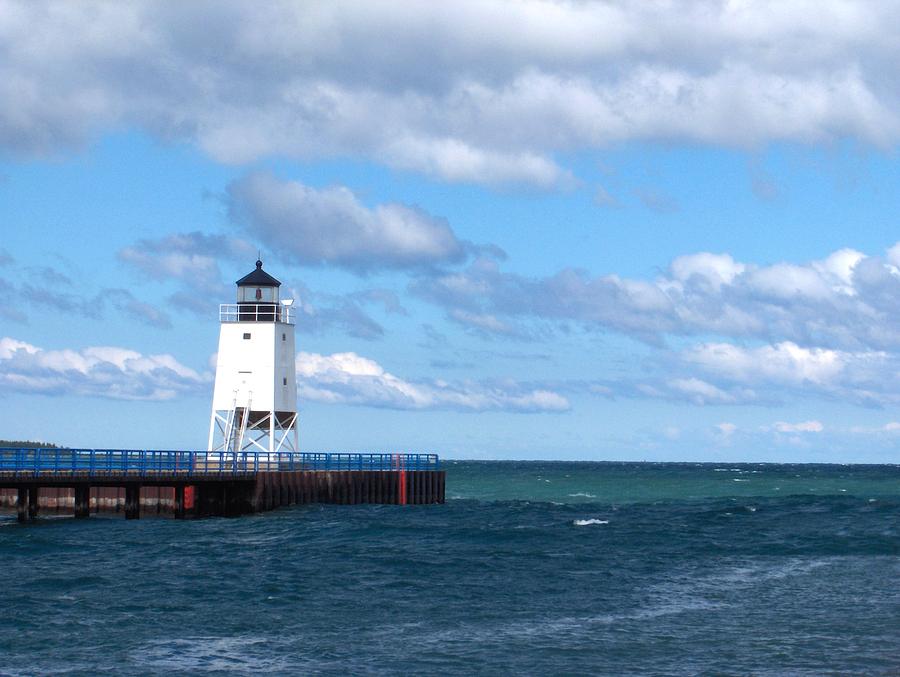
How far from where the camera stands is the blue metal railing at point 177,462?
5088 centimetres

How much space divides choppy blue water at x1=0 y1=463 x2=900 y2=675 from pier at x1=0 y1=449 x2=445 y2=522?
214 centimetres

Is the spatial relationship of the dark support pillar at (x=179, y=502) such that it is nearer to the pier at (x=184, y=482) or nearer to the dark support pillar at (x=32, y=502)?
the pier at (x=184, y=482)

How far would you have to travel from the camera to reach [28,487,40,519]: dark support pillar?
53906mm

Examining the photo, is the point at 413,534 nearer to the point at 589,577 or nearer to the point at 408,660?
the point at 589,577

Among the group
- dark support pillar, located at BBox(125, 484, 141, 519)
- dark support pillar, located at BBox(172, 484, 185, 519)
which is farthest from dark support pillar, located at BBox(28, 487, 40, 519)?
dark support pillar, located at BBox(172, 484, 185, 519)

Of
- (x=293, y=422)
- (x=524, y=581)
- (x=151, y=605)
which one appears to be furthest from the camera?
(x=293, y=422)

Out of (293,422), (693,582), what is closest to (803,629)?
(693,582)

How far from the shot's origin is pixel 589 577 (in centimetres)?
3662

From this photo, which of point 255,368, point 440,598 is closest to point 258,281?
point 255,368

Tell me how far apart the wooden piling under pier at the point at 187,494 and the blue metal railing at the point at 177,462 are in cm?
84

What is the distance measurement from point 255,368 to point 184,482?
934 centimetres

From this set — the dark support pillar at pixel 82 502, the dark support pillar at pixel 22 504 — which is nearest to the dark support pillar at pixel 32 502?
the dark support pillar at pixel 22 504

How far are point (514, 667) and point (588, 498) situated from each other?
77284 mm

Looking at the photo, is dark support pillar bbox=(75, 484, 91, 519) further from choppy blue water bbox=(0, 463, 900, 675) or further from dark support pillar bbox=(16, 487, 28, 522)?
dark support pillar bbox=(16, 487, 28, 522)
